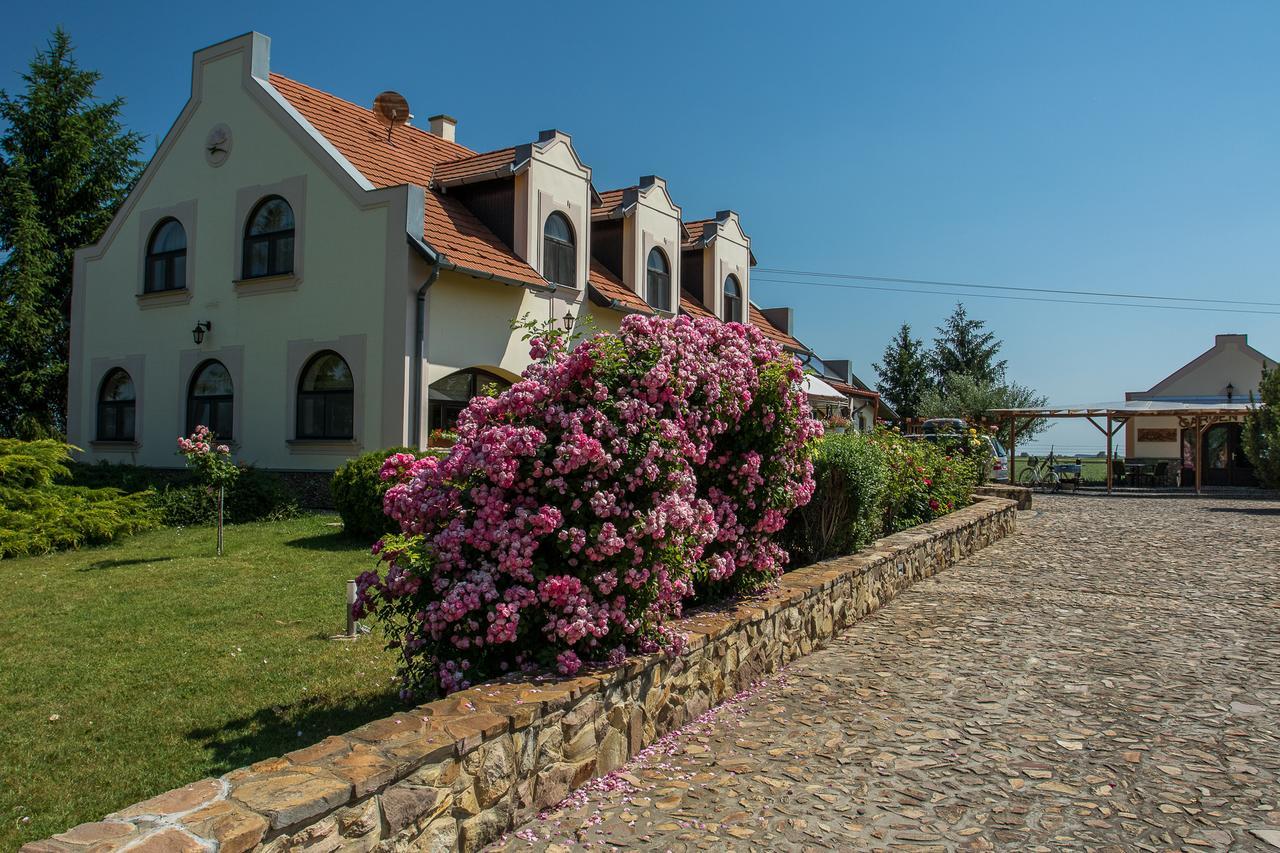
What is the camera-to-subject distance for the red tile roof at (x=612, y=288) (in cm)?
1783

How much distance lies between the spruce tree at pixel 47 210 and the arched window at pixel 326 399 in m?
11.6

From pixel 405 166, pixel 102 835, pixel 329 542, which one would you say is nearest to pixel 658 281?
pixel 405 166

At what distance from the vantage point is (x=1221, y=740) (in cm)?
446

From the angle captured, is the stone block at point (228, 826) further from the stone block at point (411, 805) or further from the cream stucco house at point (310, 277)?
the cream stucco house at point (310, 277)

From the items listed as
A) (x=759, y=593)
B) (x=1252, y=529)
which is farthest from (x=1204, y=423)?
(x=759, y=593)

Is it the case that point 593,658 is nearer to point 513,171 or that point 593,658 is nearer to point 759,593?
point 759,593

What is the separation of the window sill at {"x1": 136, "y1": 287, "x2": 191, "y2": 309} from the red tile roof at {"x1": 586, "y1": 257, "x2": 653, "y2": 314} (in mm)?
7503

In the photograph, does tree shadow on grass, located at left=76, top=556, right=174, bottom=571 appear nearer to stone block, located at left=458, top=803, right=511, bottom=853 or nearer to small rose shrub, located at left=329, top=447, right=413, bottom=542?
small rose shrub, located at left=329, top=447, right=413, bottom=542

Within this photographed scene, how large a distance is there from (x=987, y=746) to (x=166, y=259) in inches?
687

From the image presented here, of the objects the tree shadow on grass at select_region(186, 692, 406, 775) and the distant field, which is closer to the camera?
the tree shadow on grass at select_region(186, 692, 406, 775)

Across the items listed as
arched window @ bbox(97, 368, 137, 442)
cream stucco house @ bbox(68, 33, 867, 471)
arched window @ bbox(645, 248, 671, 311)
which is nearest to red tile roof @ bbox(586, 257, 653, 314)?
cream stucco house @ bbox(68, 33, 867, 471)

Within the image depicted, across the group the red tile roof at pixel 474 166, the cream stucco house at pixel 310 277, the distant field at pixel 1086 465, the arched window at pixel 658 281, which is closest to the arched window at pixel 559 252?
the cream stucco house at pixel 310 277

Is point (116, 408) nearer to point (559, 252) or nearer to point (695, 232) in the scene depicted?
point (559, 252)

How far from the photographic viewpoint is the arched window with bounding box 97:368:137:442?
17594mm
